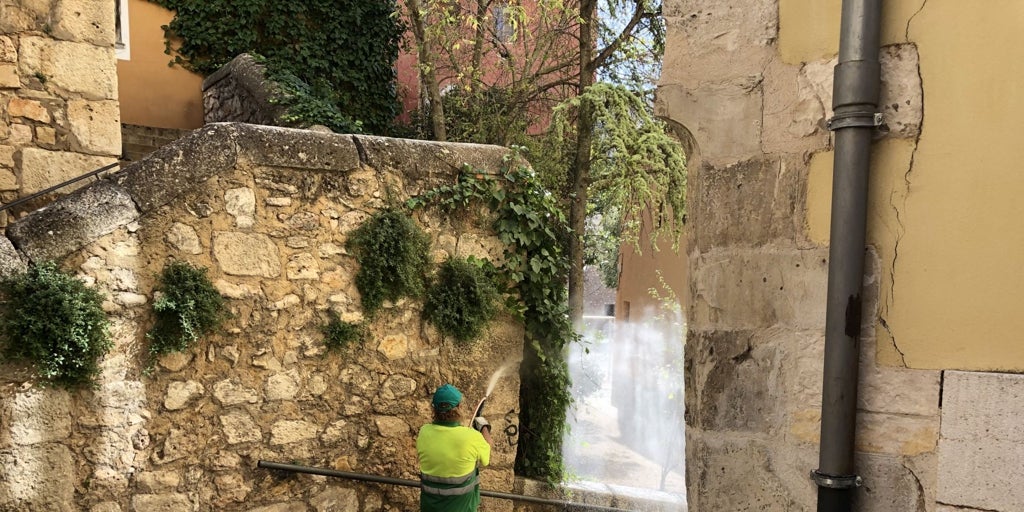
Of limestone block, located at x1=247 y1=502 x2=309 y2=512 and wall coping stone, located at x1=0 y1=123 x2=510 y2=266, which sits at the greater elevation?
wall coping stone, located at x1=0 y1=123 x2=510 y2=266

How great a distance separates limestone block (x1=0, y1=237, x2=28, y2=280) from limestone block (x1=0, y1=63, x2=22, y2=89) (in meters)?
1.79

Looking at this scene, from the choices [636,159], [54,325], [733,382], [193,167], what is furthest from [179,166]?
[636,159]

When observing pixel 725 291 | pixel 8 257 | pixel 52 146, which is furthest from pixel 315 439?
pixel 725 291

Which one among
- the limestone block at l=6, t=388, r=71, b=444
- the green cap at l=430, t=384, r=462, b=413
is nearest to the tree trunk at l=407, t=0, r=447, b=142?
the green cap at l=430, t=384, r=462, b=413

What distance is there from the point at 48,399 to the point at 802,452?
3.21 m

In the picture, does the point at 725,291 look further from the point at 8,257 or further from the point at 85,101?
the point at 85,101

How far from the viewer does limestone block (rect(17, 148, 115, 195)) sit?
4.51 m

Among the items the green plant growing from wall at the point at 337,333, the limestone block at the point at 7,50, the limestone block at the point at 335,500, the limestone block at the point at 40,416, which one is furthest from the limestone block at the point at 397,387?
the limestone block at the point at 7,50

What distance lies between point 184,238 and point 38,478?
4.18ft

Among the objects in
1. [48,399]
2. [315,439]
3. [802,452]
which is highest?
[802,452]

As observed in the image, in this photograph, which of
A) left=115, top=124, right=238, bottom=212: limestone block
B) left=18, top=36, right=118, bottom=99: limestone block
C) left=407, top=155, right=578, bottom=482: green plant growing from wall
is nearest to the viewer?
left=115, top=124, right=238, bottom=212: limestone block

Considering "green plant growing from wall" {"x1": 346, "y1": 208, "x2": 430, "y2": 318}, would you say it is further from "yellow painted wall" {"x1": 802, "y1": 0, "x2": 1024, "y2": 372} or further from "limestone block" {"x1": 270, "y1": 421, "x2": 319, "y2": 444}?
"yellow painted wall" {"x1": 802, "y1": 0, "x2": 1024, "y2": 372}

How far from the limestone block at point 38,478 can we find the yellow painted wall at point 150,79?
5944mm

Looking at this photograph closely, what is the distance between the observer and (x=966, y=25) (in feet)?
5.24
